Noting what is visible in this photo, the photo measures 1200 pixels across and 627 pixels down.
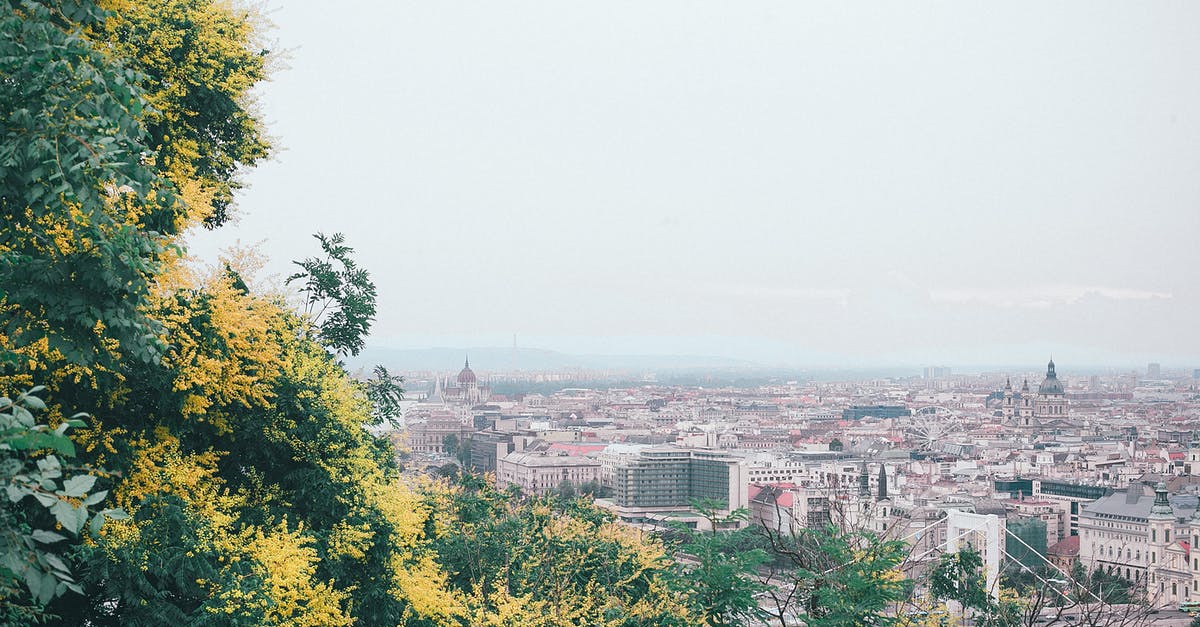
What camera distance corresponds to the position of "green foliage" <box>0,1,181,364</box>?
353cm

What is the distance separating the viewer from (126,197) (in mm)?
5070

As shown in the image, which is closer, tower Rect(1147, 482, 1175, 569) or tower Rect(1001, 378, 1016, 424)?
tower Rect(1147, 482, 1175, 569)

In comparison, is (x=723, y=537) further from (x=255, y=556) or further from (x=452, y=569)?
(x=452, y=569)

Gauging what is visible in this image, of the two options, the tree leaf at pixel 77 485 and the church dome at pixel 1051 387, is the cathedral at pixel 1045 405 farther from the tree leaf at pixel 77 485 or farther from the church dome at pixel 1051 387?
the tree leaf at pixel 77 485

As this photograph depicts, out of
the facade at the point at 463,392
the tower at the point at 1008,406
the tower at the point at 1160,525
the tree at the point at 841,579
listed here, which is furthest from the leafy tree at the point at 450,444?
the tree at the point at 841,579

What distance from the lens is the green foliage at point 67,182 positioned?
3533 millimetres

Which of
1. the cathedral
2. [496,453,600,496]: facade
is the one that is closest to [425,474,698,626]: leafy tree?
[496,453,600,496]: facade

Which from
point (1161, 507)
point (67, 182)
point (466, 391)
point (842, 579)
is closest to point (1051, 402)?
point (1161, 507)

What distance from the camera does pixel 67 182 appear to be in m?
3.51

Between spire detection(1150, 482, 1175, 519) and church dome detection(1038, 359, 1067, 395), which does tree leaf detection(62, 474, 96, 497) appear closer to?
spire detection(1150, 482, 1175, 519)

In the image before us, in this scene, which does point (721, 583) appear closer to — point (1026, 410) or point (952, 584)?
point (952, 584)

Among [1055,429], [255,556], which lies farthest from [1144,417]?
[255,556]

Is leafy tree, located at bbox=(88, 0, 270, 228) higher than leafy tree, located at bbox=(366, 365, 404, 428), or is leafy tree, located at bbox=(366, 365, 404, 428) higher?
leafy tree, located at bbox=(88, 0, 270, 228)

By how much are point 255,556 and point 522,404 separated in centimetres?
11526
